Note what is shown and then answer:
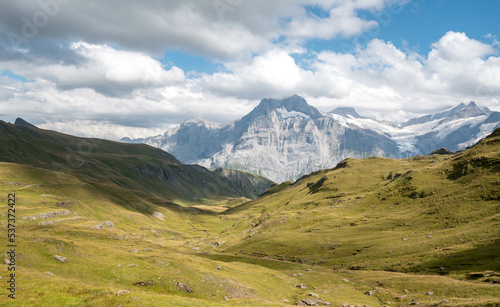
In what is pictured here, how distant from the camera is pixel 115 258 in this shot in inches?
2366

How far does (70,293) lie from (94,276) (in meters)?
17.5

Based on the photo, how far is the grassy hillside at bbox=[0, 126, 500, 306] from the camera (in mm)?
47375

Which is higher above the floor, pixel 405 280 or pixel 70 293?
pixel 70 293

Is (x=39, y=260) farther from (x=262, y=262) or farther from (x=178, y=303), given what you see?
(x=262, y=262)

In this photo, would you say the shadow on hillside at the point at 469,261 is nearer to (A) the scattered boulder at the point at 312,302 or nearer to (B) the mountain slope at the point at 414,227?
(B) the mountain slope at the point at 414,227

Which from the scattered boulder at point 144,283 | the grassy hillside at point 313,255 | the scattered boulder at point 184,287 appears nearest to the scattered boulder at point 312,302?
the grassy hillside at point 313,255

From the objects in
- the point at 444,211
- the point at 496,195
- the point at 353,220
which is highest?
the point at 496,195

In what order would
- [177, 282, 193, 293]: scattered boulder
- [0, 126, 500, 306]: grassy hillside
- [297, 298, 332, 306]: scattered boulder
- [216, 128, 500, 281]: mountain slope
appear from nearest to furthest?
[0, 126, 500, 306]: grassy hillside, [177, 282, 193, 293]: scattered boulder, [297, 298, 332, 306]: scattered boulder, [216, 128, 500, 281]: mountain slope

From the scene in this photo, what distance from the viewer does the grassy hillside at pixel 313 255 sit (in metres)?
47.4

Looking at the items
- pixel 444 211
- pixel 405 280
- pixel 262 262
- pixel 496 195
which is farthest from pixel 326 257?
pixel 496 195

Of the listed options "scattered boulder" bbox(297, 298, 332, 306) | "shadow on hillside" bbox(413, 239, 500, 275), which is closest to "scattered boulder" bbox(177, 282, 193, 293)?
"scattered boulder" bbox(297, 298, 332, 306)

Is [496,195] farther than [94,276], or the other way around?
[496,195]

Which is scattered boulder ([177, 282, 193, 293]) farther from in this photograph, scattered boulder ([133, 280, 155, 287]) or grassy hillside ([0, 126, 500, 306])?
scattered boulder ([133, 280, 155, 287])

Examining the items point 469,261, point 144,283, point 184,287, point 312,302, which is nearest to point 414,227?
point 469,261
